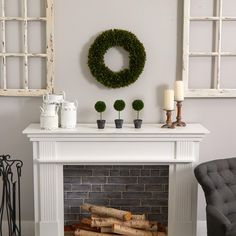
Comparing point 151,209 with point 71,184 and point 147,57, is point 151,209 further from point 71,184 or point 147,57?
point 147,57

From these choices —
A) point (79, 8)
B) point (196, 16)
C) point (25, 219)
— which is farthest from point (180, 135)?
point (25, 219)

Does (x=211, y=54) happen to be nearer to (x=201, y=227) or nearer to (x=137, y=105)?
(x=137, y=105)

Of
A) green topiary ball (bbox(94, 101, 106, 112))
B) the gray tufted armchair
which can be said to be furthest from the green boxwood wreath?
the gray tufted armchair

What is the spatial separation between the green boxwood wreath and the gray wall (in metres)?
0.08

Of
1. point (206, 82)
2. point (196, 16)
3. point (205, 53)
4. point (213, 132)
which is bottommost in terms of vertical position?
point (213, 132)

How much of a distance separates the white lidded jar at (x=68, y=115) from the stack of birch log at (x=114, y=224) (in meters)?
0.69

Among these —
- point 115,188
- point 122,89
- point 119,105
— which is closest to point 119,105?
point 119,105

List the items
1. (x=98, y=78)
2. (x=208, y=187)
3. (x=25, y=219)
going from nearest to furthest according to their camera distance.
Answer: (x=208, y=187)
(x=98, y=78)
(x=25, y=219)

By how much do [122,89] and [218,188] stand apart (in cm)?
106

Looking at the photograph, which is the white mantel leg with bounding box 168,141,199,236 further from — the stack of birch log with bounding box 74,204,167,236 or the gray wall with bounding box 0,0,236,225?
the gray wall with bounding box 0,0,236,225

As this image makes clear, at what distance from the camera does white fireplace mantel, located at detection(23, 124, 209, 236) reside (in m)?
2.97

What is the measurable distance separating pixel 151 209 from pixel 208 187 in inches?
33.7

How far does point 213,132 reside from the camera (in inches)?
132

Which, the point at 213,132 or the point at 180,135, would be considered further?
the point at 213,132
